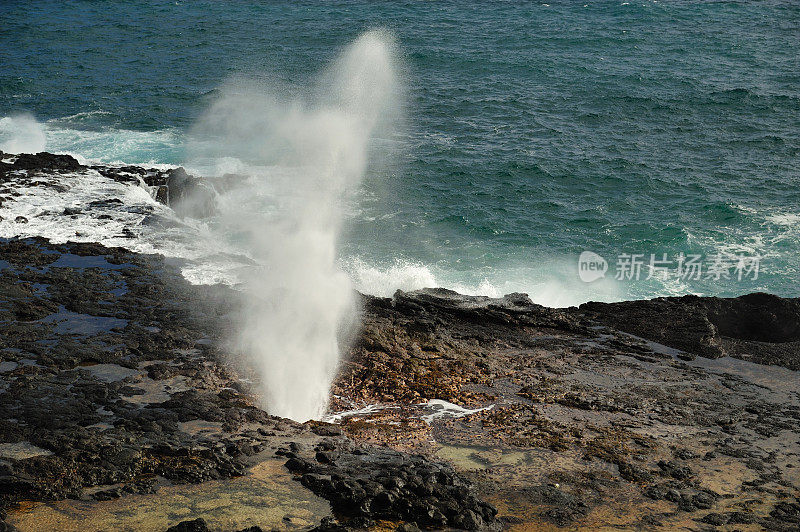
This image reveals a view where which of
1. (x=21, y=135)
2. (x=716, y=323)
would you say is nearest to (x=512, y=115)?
(x=716, y=323)

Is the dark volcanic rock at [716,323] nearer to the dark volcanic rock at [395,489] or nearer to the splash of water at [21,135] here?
the dark volcanic rock at [395,489]

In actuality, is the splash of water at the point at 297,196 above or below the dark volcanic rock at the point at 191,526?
above

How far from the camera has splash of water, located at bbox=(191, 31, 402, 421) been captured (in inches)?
725

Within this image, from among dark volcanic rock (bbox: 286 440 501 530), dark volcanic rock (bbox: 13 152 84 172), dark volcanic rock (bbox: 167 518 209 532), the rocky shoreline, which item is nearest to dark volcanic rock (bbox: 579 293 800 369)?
the rocky shoreline

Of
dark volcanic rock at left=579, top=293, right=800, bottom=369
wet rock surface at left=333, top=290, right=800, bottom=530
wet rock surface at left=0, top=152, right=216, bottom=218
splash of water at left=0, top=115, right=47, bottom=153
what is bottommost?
wet rock surface at left=333, top=290, right=800, bottom=530

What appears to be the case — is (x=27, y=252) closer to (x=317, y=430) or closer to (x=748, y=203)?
(x=317, y=430)

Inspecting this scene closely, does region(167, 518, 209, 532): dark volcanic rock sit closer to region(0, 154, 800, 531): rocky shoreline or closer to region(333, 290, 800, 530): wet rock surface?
region(0, 154, 800, 531): rocky shoreline

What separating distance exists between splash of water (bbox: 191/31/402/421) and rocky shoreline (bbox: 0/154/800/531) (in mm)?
823

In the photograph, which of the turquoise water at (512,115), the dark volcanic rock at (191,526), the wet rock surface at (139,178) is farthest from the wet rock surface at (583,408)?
the wet rock surface at (139,178)

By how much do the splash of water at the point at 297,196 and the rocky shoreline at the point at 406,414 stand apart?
82cm

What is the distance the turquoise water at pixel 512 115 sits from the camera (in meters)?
28.7

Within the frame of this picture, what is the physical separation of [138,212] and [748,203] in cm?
2486

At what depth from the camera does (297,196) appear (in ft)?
104

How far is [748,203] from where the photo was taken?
31.5m
